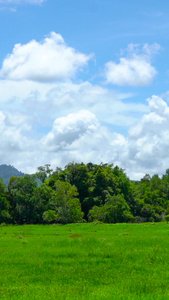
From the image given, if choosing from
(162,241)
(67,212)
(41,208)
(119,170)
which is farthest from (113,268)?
(119,170)

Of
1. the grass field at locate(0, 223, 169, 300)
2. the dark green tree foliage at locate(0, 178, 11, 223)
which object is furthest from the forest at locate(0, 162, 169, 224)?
the grass field at locate(0, 223, 169, 300)

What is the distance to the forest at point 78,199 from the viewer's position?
6984 cm

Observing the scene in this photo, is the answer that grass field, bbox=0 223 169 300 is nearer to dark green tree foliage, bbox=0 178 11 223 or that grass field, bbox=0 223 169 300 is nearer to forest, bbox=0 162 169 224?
forest, bbox=0 162 169 224

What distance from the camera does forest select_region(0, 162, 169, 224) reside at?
69.8m

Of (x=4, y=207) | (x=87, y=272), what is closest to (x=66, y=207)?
(x=4, y=207)

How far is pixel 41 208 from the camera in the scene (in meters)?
73.2

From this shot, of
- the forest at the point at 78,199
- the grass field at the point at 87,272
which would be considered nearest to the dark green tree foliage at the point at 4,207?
the forest at the point at 78,199

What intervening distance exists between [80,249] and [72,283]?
26.7 ft

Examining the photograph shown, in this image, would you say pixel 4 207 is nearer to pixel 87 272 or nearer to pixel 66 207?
pixel 66 207

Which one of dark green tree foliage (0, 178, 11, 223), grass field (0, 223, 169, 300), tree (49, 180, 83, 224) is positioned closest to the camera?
grass field (0, 223, 169, 300)

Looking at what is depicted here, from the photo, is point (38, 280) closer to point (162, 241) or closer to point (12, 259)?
point (12, 259)

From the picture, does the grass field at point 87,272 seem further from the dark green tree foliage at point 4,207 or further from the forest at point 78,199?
the dark green tree foliage at point 4,207

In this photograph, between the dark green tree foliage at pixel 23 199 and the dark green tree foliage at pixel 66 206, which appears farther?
the dark green tree foliage at pixel 23 199

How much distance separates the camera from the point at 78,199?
71.1 m
